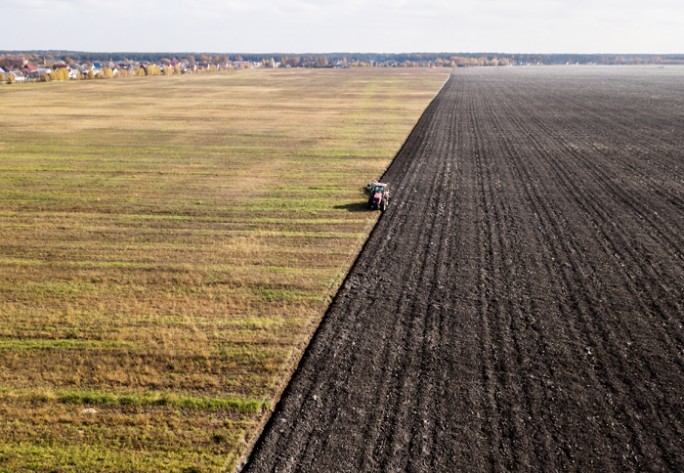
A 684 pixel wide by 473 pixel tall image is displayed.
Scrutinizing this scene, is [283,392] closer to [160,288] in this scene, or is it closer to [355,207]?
[160,288]

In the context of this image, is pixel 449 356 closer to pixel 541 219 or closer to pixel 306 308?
pixel 306 308

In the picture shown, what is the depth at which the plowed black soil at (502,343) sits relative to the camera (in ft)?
32.2

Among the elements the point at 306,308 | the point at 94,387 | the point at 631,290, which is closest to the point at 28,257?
the point at 94,387

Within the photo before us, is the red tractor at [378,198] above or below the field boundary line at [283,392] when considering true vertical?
above

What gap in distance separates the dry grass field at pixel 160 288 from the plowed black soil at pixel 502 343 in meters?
1.24

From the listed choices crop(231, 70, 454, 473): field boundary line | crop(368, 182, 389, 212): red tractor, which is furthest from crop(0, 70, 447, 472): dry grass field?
crop(368, 182, 389, 212): red tractor

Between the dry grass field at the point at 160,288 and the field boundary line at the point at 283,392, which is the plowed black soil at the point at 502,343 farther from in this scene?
the dry grass field at the point at 160,288

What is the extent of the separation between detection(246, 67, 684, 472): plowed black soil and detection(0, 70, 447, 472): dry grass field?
1245 millimetres

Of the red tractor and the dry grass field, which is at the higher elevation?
the red tractor

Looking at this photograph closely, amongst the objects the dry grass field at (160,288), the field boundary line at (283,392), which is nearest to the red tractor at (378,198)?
the dry grass field at (160,288)

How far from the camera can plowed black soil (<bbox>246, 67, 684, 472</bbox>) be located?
32.2 ft

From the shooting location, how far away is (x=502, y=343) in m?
13.2

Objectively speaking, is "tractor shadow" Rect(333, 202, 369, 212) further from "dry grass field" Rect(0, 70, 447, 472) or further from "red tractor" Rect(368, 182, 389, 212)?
"red tractor" Rect(368, 182, 389, 212)

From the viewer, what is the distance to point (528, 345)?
13102 millimetres
